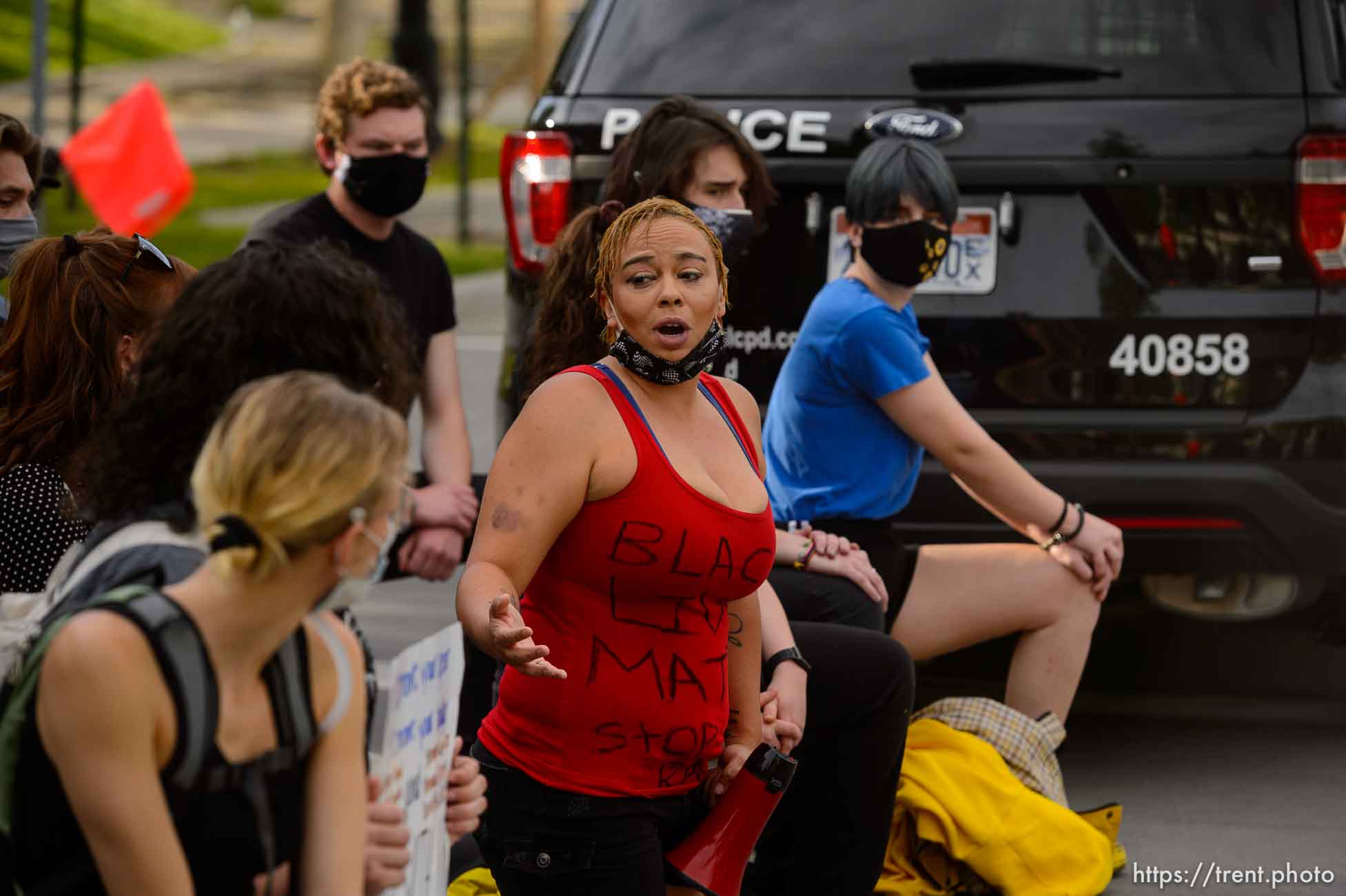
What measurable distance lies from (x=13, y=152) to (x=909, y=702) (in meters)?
2.23

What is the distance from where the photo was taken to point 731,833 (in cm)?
346

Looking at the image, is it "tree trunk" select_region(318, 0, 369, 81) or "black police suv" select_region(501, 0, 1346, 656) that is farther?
"tree trunk" select_region(318, 0, 369, 81)

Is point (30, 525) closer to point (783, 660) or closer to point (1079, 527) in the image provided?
point (783, 660)

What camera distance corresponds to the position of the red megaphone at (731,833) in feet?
11.3

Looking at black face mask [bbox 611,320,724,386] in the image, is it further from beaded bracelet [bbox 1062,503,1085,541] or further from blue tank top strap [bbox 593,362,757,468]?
beaded bracelet [bbox 1062,503,1085,541]

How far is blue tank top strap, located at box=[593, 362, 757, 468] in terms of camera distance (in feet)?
11.2

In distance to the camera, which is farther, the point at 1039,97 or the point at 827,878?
the point at 1039,97

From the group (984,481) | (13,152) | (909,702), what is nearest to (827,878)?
(909,702)

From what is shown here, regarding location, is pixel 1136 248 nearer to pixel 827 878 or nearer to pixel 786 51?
pixel 786 51

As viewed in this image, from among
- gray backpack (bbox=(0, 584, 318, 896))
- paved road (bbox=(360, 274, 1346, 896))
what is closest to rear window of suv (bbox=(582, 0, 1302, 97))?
paved road (bbox=(360, 274, 1346, 896))

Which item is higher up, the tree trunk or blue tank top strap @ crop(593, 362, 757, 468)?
blue tank top strap @ crop(593, 362, 757, 468)

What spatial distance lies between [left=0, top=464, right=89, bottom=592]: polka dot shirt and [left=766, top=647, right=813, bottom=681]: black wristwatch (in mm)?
1273

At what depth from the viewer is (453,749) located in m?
2.85

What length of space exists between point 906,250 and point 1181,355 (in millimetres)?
968
